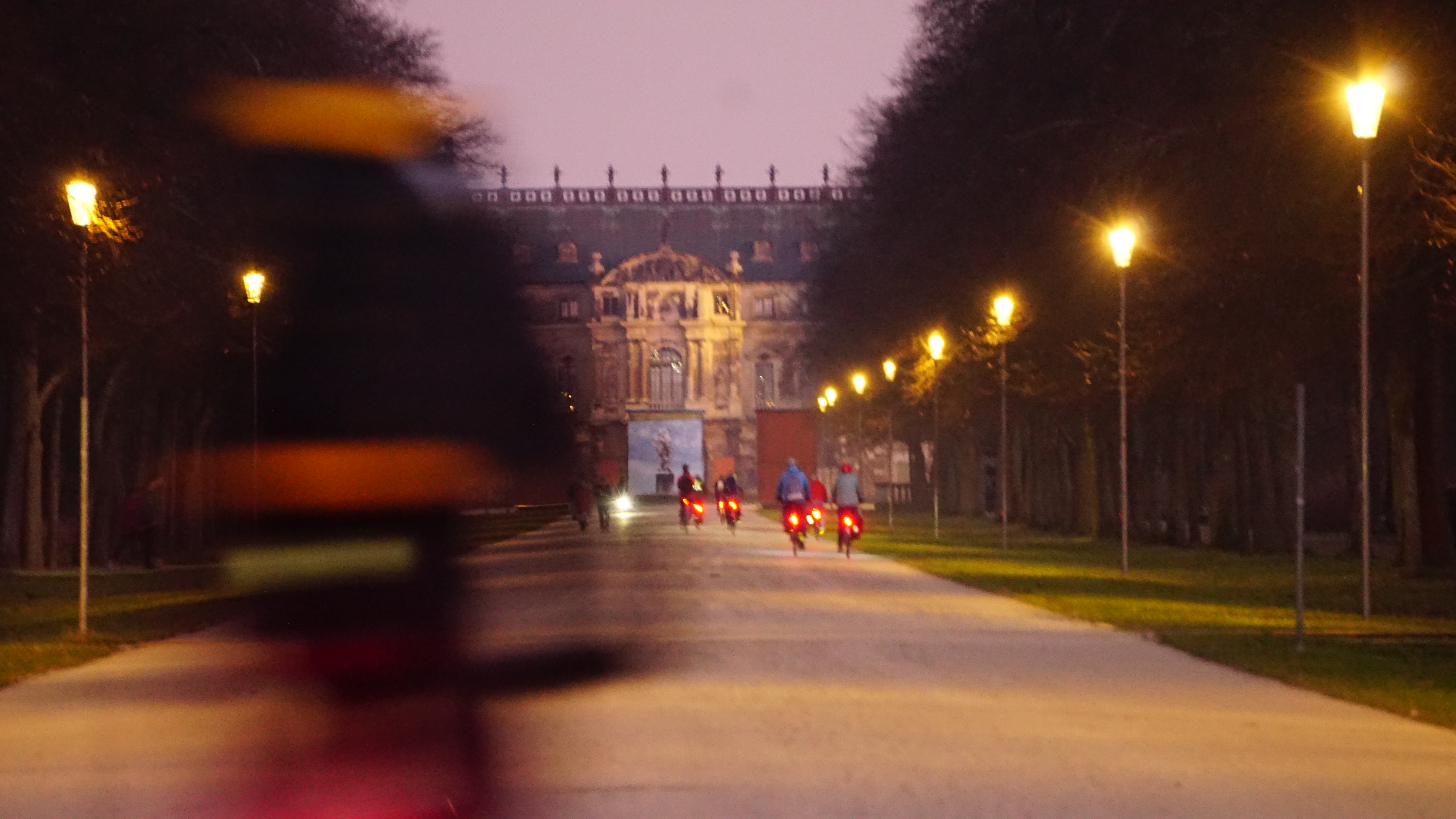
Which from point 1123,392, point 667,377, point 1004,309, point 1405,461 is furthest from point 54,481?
point 667,377

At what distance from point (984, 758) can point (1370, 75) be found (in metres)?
12.7

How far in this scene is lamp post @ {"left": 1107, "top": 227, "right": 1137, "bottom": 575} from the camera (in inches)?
1257

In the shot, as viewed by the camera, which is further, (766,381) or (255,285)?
(766,381)

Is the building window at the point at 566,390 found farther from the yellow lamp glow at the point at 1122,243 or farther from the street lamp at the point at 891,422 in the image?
the street lamp at the point at 891,422

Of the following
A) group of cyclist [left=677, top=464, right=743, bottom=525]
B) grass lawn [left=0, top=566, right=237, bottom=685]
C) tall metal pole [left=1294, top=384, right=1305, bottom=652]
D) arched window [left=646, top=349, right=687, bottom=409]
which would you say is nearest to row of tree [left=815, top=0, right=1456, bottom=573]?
tall metal pole [left=1294, top=384, right=1305, bottom=652]

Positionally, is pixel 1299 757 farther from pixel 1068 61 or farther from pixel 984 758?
pixel 1068 61

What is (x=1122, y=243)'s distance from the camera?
105 ft

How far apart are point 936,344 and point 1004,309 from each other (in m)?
8.83

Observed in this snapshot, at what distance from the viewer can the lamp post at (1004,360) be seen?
4162cm

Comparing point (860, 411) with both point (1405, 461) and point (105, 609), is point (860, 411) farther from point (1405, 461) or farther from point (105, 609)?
point (105, 609)

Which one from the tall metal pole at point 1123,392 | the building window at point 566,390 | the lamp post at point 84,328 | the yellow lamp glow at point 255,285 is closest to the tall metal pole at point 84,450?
the lamp post at point 84,328

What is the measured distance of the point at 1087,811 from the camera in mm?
9375

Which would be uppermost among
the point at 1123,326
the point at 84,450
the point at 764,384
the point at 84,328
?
the point at 764,384

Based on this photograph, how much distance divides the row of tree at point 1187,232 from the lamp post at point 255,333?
11.2 meters
